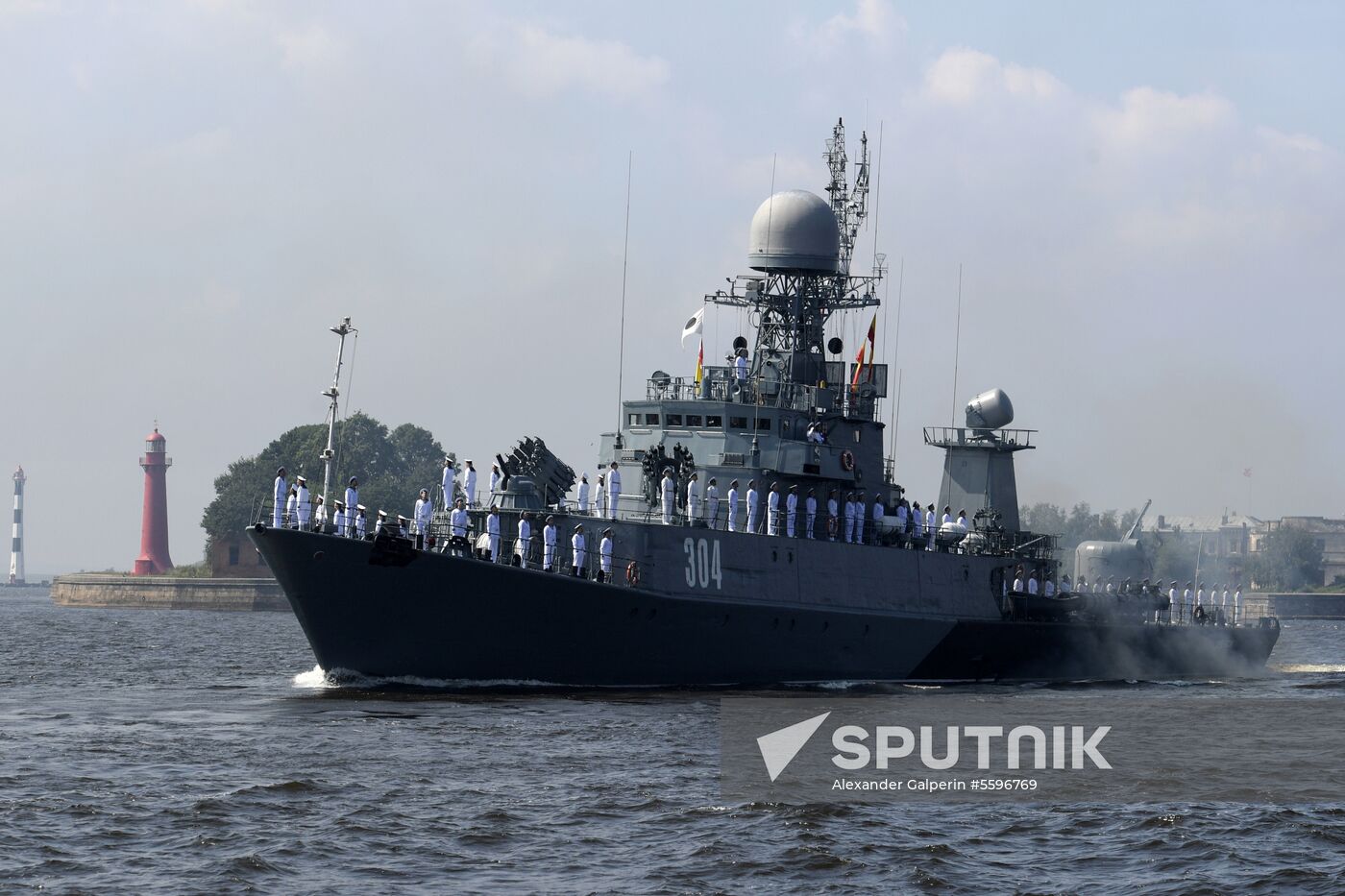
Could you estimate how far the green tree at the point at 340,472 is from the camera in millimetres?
108875

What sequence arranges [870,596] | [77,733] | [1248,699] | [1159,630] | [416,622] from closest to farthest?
[77,733]
[416,622]
[870,596]
[1248,699]
[1159,630]

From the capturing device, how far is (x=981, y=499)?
46.4 meters

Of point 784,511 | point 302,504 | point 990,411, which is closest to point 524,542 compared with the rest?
point 302,504

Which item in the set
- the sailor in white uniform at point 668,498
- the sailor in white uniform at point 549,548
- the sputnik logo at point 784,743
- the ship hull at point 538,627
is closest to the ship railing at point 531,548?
the sailor in white uniform at point 549,548

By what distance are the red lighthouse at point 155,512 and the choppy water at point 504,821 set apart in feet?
302

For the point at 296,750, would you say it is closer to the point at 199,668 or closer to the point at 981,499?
the point at 199,668

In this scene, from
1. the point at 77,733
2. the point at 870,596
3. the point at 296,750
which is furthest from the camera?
the point at 870,596

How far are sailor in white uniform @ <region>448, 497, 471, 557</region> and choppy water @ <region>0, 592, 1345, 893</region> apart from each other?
3.05 meters

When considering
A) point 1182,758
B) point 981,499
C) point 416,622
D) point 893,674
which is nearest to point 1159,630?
point 981,499

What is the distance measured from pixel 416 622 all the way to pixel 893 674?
39.0ft

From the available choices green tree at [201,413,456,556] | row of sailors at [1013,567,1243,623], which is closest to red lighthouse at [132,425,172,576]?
green tree at [201,413,456,556]

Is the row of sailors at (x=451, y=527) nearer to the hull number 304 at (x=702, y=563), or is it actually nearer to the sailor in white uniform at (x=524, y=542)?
the sailor in white uniform at (x=524, y=542)

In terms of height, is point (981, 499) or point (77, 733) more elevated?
point (981, 499)

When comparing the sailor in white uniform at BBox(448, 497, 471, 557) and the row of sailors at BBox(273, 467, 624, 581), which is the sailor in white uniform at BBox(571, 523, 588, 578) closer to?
the row of sailors at BBox(273, 467, 624, 581)
